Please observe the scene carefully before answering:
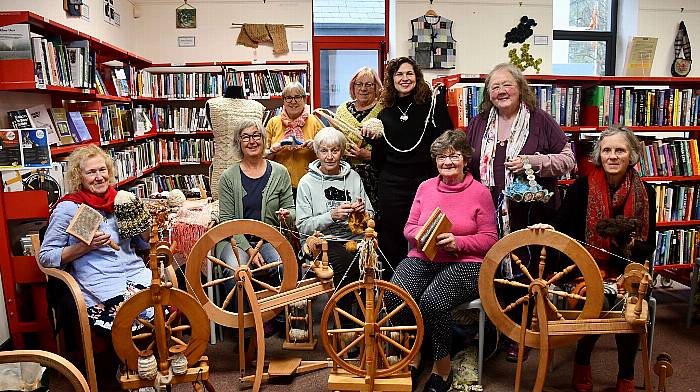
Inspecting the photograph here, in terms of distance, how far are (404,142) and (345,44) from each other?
3.59 m

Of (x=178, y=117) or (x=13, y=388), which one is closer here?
(x=13, y=388)

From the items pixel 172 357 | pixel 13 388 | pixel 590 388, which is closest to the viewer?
pixel 13 388

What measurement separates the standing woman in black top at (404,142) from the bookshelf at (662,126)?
60 cm

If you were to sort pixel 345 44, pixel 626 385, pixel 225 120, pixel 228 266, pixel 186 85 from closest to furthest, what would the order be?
pixel 626 385 < pixel 228 266 < pixel 225 120 < pixel 186 85 < pixel 345 44

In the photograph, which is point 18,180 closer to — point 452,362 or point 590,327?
point 452,362

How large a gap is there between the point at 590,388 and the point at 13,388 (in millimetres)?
2325

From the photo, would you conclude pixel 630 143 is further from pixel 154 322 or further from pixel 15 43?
pixel 15 43

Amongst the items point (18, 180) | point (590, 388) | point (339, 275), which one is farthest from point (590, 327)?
point (18, 180)

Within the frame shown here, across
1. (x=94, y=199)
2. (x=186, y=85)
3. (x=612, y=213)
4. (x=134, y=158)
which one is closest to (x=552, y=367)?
(x=612, y=213)

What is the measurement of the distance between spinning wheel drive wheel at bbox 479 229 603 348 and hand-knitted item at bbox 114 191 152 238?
1609 millimetres

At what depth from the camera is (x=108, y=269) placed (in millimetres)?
2525

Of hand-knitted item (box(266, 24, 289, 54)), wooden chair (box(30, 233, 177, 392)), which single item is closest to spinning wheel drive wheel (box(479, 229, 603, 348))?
wooden chair (box(30, 233, 177, 392))

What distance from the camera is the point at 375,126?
2.94 meters

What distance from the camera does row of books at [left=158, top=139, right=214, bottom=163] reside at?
5973mm
